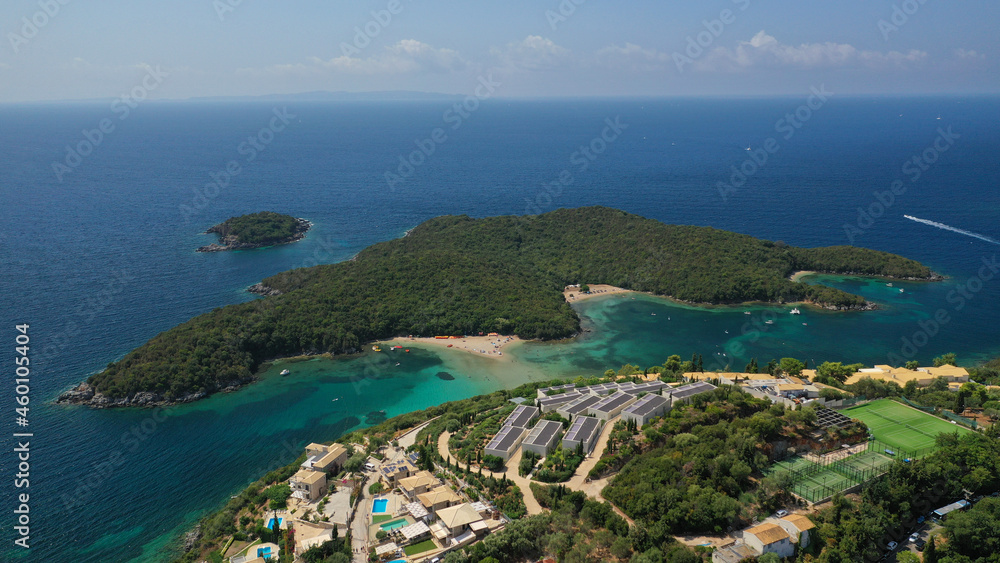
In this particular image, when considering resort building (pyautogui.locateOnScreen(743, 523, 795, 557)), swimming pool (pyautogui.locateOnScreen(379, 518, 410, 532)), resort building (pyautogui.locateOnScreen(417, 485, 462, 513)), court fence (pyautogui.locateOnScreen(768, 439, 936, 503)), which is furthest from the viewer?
resort building (pyautogui.locateOnScreen(417, 485, 462, 513))

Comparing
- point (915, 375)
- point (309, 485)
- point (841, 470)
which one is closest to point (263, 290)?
point (309, 485)

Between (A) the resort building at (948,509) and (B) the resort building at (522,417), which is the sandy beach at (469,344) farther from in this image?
(A) the resort building at (948,509)

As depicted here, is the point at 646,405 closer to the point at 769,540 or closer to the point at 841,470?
the point at 841,470

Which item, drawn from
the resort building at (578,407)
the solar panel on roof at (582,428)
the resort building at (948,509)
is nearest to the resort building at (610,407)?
the resort building at (578,407)

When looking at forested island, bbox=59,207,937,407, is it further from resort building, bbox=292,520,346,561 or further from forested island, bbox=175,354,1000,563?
resort building, bbox=292,520,346,561

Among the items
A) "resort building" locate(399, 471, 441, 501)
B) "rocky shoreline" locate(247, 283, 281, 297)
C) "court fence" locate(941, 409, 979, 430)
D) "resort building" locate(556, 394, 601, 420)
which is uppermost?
"rocky shoreline" locate(247, 283, 281, 297)

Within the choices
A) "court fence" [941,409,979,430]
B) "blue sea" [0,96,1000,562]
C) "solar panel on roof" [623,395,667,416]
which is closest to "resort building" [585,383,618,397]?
"solar panel on roof" [623,395,667,416]
